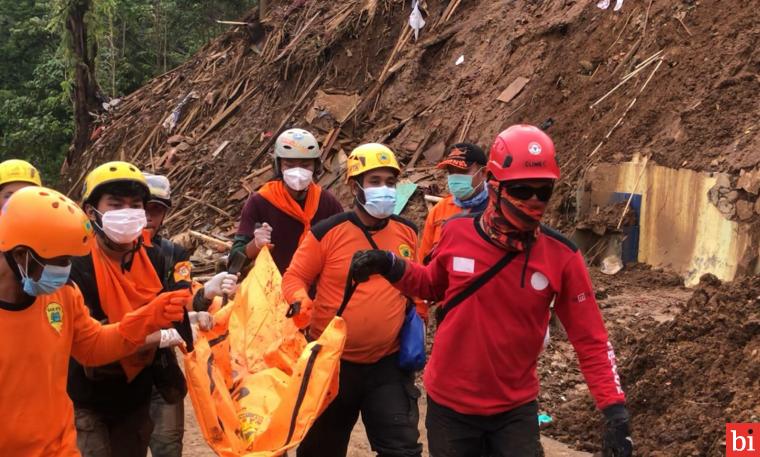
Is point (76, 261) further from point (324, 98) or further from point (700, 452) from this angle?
point (324, 98)

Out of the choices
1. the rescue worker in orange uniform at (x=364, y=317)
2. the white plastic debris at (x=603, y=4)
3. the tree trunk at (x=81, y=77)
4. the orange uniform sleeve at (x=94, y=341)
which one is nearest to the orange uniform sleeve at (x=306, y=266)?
the rescue worker in orange uniform at (x=364, y=317)

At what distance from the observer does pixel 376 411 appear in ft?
14.1

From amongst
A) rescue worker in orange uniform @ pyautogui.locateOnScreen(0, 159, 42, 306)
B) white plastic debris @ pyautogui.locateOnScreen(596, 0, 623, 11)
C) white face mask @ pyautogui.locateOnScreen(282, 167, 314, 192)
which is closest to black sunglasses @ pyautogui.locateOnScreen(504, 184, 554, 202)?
white face mask @ pyautogui.locateOnScreen(282, 167, 314, 192)

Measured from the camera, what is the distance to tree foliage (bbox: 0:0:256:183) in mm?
25016

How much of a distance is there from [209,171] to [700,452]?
14447 mm

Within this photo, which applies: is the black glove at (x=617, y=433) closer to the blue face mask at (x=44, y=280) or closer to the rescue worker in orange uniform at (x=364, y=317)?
the rescue worker in orange uniform at (x=364, y=317)

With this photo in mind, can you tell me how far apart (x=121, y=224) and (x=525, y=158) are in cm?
188

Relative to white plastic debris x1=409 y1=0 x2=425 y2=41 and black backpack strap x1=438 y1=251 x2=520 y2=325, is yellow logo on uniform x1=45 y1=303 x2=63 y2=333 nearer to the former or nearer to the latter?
black backpack strap x1=438 y1=251 x2=520 y2=325

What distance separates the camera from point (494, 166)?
11.1ft

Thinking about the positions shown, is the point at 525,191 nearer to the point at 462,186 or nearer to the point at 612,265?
the point at 462,186

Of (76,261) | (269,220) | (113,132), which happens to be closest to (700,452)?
(269,220)

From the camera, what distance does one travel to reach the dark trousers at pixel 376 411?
4238 mm

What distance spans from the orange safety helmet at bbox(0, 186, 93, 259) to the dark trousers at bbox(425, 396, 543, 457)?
5.39ft

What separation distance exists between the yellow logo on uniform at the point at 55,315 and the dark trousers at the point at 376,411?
5.30ft
